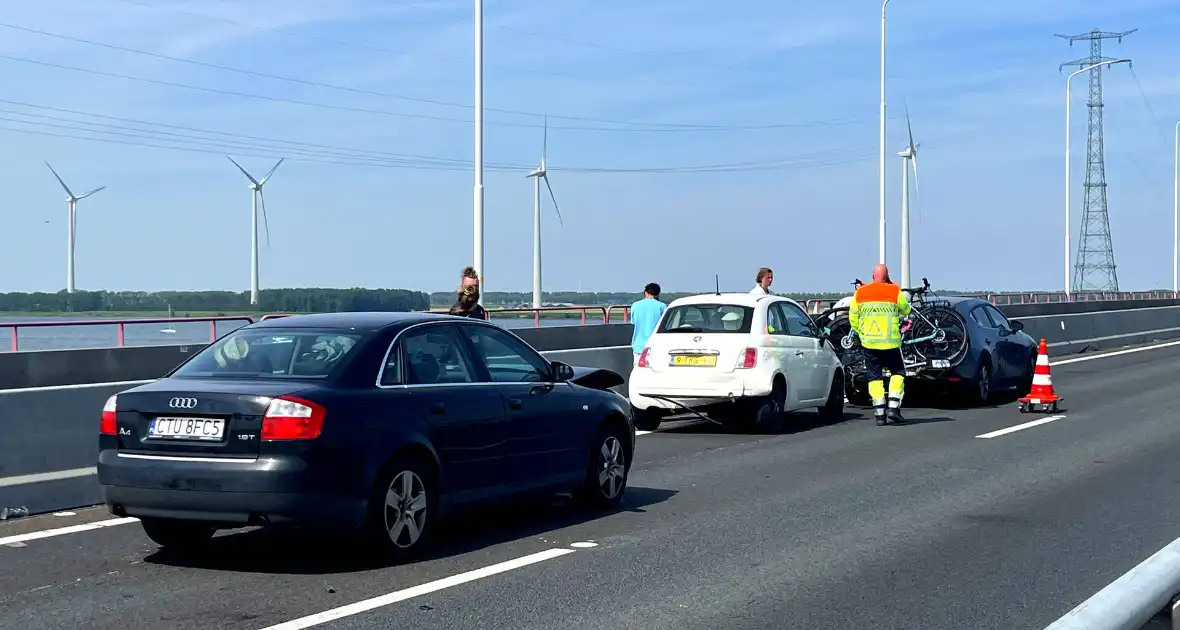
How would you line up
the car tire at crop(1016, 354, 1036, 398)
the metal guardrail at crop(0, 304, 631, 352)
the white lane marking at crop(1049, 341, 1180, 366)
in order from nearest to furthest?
the car tire at crop(1016, 354, 1036, 398) < the metal guardrail at crop(0, 304, 631, 352) < the white lane marking at crop(1049, 341, 1180, 366)

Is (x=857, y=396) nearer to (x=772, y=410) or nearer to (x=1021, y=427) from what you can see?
(x=1021, y=427)

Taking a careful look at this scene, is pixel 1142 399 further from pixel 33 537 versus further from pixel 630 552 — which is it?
pixel 33 537

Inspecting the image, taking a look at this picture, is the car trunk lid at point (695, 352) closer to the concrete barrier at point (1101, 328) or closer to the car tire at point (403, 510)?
the car tire at point (403, 510)

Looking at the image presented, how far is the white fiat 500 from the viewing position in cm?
1493

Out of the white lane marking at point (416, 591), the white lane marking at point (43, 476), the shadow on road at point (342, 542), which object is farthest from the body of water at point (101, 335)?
the white lane marking at point (416, 591)

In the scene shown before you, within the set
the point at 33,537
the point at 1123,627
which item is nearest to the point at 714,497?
the point at 33,537

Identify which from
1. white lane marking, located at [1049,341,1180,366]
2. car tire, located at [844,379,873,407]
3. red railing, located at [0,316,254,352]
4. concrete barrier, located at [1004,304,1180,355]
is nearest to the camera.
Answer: car tire, located at [844,379,873,407]

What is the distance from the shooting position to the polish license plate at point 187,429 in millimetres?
7301

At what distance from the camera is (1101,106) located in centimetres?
7669

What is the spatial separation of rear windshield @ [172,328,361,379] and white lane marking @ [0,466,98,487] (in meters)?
2.18

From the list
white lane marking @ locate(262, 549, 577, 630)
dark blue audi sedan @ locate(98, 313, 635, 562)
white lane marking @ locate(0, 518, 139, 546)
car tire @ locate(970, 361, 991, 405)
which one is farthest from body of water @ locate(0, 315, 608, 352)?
white lane marking @ locate(262, 549, 577, 630)

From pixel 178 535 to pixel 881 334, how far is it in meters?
9.88

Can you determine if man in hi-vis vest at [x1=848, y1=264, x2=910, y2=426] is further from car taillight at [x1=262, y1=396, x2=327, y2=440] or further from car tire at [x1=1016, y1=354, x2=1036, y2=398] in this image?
car taillight at [x1=262, y1=396, x2=327, y2=440]

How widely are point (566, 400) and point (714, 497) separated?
173cm
